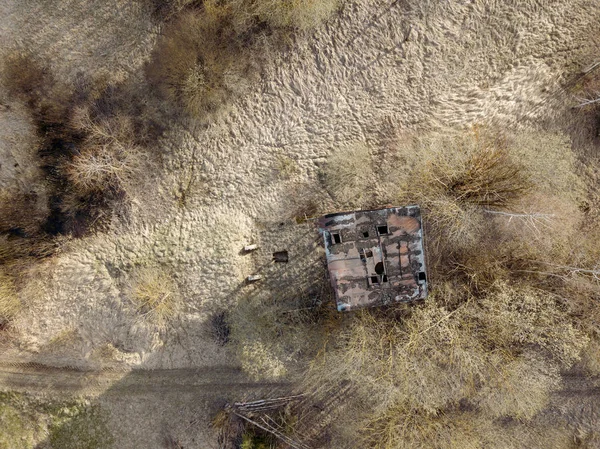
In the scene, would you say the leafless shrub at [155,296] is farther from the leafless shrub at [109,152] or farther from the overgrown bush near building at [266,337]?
the leafless shrub at [109,152]

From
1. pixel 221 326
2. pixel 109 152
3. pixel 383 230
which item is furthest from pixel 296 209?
pixel 109 152

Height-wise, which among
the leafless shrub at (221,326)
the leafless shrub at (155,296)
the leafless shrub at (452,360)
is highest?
the leafless shrub at (155,296)

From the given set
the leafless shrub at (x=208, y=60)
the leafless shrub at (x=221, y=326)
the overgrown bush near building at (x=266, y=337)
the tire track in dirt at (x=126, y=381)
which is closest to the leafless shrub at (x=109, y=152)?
the leafless shrub at (x=208, y=60)

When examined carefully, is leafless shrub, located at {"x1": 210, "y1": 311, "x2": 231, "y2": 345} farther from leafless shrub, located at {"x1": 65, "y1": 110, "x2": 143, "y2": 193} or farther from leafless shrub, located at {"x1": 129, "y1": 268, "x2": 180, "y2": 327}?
leafless shrub, located at {"x1": 65, "y1": 110, "x2": 143, "y2": 193}

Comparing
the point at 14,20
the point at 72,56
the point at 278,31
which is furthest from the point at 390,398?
the point at 14,20

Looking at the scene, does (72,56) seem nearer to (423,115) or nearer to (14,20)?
(14,20)

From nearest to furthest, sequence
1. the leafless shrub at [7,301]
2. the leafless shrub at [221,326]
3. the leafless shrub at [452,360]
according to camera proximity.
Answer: the leafless shrub at [452,360] < the leafless shrub at [221,326] < the leafless shrub at [7,301]
